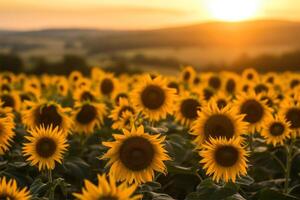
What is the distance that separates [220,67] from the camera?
28.5 meters

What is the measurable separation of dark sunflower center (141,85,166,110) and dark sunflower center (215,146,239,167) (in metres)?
2.71

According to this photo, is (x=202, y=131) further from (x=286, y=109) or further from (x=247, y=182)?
(x=286, y=109)

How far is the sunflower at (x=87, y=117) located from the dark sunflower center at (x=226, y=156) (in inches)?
132

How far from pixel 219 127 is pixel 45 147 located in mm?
1943

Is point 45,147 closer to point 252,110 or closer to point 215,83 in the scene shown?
point 252,110

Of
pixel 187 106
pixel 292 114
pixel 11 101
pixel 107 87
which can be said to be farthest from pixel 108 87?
pixel 292 114

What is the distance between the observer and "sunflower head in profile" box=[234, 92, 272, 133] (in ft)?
29.0

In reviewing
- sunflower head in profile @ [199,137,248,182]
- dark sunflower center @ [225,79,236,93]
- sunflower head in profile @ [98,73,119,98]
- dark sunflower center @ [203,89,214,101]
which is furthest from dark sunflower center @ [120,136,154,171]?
dark sunflower center @ [225,79,236,93]

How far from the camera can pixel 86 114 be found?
9469 mm

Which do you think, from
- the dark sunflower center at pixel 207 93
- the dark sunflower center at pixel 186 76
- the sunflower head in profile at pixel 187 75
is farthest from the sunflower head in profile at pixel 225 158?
the dark sunflower center at pixel 186 76

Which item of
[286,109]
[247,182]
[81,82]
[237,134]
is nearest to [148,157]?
[247,182]

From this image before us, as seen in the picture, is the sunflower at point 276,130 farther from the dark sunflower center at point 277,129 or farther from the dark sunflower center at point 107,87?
the dark sunflower center at point 107,87

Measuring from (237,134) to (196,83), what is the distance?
26.6 feet

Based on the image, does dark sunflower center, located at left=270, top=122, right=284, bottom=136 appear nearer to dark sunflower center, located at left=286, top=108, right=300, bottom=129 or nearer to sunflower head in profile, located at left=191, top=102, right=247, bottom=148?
dark sunflower center, located at left=286, top=108, right=300, bottom=129
